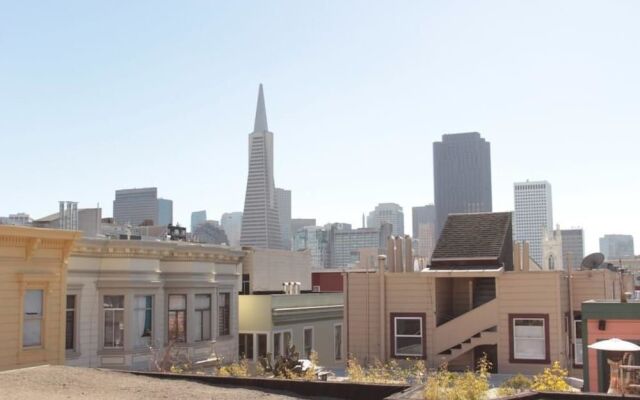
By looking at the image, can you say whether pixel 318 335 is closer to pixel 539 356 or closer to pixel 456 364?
pixel 456 364

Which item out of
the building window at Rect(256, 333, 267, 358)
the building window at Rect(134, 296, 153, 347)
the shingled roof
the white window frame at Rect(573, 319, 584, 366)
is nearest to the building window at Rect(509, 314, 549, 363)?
the white window frame at Rect(573, 319, 584, 366)

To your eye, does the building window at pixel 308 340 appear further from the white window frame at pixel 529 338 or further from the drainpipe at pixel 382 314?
the white window frame at pixel 529 338

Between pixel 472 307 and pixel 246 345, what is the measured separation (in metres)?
10.7

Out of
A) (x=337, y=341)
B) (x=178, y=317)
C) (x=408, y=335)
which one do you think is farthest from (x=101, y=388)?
(x=337, y=341)

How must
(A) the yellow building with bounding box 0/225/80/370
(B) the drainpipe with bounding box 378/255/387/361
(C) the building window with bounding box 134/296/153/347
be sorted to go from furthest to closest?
(B) the drainpipe with bounding box 378/255/387/361 → (C) the building window with bounding box 134/296/153/347 → (A) the yellow building with bounding box 0/225/80/370

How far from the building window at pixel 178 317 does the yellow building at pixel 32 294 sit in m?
5.02

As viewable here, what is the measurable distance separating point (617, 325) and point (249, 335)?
18.4 metres

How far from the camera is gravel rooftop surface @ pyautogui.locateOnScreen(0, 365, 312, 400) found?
1361 centimetres

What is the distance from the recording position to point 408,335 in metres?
30.7

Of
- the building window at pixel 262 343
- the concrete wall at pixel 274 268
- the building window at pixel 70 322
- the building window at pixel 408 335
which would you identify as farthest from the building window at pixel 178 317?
the concrete wall at pixel 274 268

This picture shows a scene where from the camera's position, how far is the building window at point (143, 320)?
87.7 feet

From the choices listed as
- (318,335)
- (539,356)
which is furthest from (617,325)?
(318,335)

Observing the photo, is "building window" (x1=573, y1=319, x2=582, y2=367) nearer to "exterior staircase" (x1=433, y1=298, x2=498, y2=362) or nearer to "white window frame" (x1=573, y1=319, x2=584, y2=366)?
"white window frame" (x1=573, y1=319, x2=584, y2=366)

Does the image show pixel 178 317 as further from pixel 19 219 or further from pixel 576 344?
pixel 576 344
